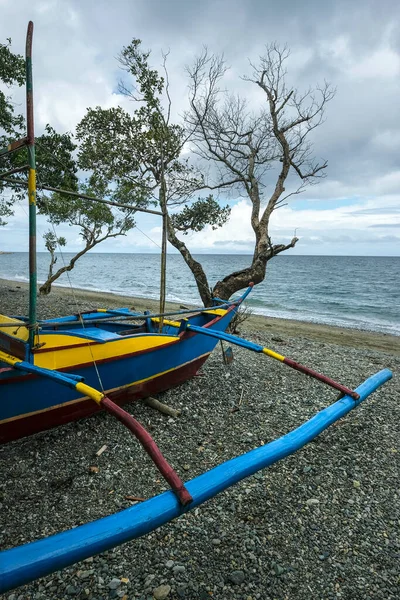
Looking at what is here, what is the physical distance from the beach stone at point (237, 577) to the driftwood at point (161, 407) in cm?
274

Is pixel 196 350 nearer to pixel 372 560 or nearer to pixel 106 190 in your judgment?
pixel 372 560

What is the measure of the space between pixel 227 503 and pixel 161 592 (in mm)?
Answer: 1177

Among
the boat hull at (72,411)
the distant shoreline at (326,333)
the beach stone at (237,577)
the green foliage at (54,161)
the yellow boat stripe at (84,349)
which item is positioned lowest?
the distant shoreline at (326,333)

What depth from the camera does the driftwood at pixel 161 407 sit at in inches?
216

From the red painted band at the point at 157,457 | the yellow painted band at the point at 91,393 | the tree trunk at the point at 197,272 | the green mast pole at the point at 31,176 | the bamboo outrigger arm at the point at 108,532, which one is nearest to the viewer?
the bamboo outrigger arm at the point at 108,532

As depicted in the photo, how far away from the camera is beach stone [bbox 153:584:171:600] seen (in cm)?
262

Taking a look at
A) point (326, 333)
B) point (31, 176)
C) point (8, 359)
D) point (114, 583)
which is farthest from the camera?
point (326, 333)

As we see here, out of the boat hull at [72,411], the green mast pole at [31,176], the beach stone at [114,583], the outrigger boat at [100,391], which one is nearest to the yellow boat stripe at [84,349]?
the outrigger boat at [100,391]

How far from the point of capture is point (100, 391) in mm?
5086

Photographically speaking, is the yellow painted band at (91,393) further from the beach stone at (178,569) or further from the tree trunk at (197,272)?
the tree trunk at (197,272)

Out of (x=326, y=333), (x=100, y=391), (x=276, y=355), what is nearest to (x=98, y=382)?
(x=100, y=391)

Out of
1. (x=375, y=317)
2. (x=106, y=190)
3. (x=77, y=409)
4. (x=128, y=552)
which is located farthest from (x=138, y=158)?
(x=375, y=317)

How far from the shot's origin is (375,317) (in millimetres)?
24125

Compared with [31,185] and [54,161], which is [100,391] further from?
[54,161]
